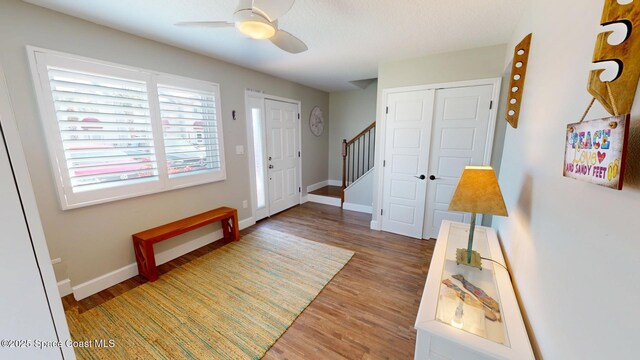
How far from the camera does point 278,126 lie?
13.5 ft

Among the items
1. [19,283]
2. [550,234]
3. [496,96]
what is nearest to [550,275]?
[550,234]

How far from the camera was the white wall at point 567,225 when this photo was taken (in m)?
0.49

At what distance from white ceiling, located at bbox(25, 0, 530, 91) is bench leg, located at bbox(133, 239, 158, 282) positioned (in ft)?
6.73

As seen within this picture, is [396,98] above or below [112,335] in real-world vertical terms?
above

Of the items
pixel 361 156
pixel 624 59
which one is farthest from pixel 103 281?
pixel 361 156

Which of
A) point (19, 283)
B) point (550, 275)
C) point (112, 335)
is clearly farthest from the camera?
point (112, 335)

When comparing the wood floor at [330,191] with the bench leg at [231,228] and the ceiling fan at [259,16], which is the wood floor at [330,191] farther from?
the ceiling fan at [259,16]

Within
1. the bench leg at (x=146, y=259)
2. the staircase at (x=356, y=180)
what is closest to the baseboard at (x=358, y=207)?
the staircase at (x=356, y=180)

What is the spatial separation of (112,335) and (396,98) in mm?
3766

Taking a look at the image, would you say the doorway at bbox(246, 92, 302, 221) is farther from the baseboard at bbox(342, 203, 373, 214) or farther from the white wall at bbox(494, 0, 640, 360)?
the white wall at bbox(494, 0, 640, 360)

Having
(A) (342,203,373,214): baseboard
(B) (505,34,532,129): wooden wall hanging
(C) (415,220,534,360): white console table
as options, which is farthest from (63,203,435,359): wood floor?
(B) (505,34,532,129): wooden wall hanging

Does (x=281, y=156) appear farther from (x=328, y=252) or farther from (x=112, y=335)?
(x=112, y=335)

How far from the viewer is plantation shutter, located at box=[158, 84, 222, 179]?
8.41 feet

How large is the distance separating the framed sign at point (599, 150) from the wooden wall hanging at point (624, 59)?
0.04 m
